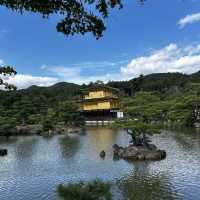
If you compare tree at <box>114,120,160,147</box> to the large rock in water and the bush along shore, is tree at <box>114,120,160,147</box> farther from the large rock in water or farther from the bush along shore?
the large rock in water

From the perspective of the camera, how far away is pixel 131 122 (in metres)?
22.3

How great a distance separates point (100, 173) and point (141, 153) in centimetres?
454

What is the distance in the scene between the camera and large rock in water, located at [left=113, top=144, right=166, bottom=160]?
2094cm

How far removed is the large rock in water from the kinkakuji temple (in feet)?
123

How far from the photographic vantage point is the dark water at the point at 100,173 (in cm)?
1400

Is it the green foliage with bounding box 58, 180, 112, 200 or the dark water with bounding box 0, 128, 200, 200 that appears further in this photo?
the dark water with bounding box 0, 128, 200, 200

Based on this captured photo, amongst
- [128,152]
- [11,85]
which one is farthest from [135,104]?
[11,85]

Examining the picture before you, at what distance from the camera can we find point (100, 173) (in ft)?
57.6

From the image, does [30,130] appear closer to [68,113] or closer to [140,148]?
[68,113]

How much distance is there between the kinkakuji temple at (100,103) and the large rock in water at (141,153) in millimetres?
37602

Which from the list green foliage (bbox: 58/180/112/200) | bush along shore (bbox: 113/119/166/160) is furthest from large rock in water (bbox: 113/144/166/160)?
green foliage (bbox: 58/180/112/200)

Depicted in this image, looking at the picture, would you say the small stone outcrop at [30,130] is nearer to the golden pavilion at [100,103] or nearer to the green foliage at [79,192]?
the golden pavilion at [100,103]

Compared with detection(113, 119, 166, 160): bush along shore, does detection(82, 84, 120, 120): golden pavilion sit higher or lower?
higher

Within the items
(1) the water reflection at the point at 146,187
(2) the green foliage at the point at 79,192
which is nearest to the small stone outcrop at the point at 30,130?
(1) the water reflection at the point at 146,187
